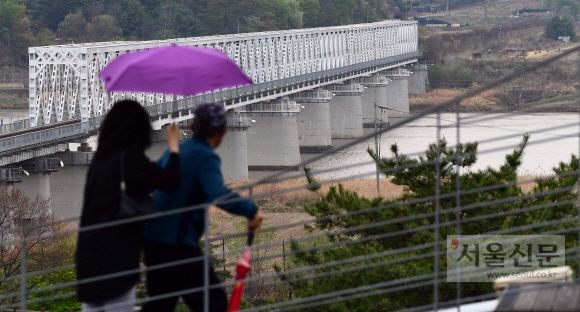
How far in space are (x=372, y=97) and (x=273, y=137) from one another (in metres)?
21.8

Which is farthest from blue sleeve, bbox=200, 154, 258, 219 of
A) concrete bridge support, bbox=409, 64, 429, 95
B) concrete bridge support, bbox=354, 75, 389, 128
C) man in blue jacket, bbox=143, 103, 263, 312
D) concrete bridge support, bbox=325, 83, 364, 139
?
concrete bridge support, bbox=409, 64, 429, 95

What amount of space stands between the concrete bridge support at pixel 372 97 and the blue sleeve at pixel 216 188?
64.4 m

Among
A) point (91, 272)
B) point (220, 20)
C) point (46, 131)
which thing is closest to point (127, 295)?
point (91, 272)

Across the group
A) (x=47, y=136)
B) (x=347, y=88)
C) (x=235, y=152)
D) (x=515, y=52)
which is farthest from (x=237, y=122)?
(x=515, y=52)

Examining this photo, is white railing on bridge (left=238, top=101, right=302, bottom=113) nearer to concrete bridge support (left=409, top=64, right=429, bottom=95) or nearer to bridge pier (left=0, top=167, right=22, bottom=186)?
bridge pier (left=0, top=167, right=22, bottom=186)

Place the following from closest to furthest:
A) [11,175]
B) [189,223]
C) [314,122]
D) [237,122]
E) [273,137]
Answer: [189,223]
[11,175]
[237,122]
[273,137]
[314,122]

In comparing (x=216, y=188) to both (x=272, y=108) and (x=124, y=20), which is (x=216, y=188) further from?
(x=124, y=20)

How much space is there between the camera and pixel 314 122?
5725 cm

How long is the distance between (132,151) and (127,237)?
339 millimetres

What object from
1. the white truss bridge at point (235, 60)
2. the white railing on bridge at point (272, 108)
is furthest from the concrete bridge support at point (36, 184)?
the white railing on bridge at point (272, 108)

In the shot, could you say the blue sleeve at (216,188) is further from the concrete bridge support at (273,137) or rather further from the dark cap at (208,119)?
the concrete bridge support at (273,137)

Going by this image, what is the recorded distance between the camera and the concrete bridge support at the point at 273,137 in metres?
49.6

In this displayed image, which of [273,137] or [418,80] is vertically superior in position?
[418,80]

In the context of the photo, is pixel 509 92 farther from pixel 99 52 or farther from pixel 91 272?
pixel 91 272
